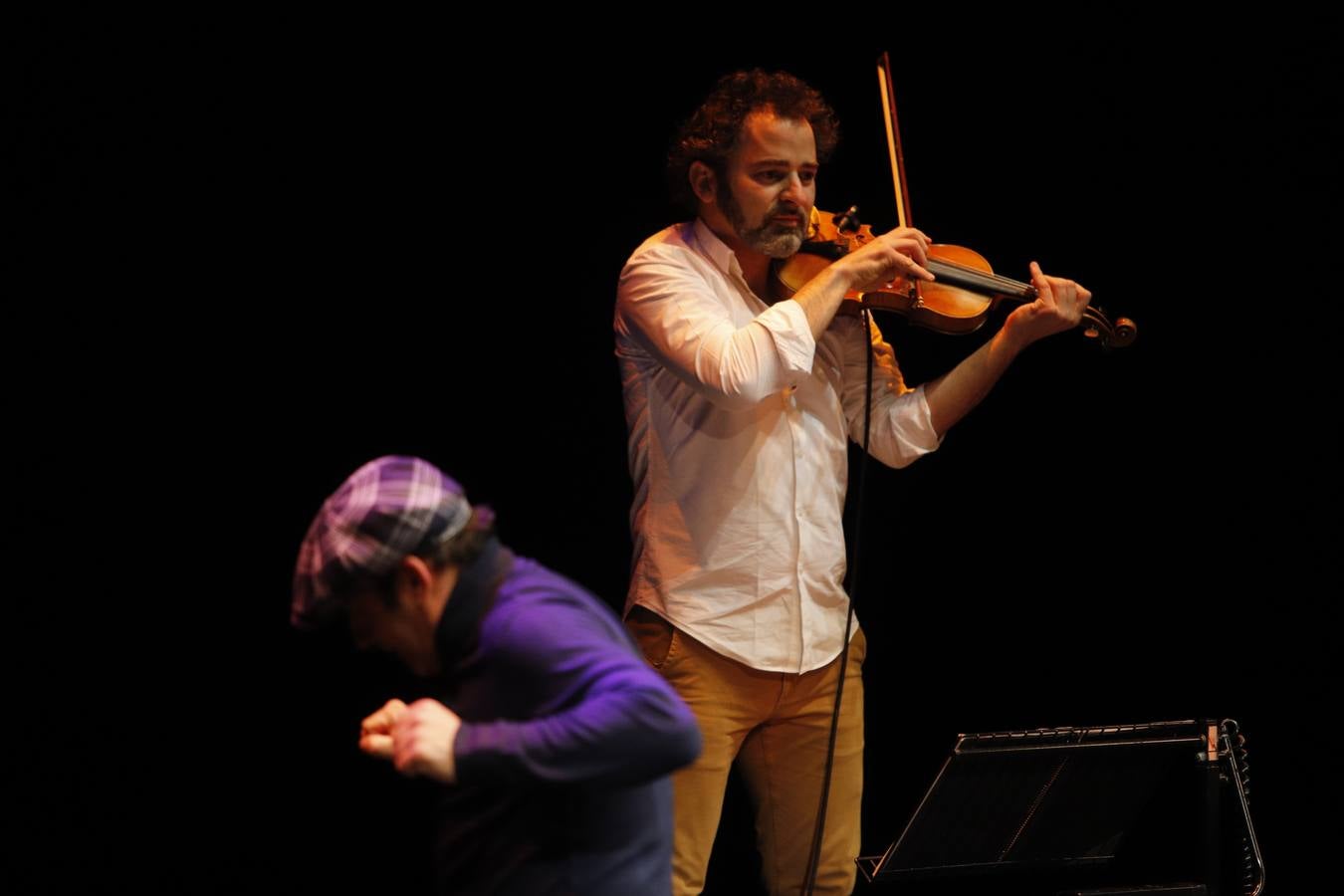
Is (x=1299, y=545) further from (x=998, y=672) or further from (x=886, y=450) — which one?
(x=886, y=450)

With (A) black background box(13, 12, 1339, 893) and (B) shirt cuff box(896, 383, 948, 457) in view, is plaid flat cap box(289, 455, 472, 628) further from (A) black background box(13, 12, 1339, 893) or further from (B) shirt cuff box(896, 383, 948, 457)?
(A) black background box(13, 12, 1339, 893)

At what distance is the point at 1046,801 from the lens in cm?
272

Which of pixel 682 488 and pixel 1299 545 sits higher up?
pixel 682 488

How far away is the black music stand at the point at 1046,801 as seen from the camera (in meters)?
2.62

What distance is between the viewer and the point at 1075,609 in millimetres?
3578

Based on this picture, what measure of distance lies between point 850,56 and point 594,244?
72 centimetres

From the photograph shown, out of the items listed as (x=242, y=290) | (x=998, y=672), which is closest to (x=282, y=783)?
(x=242, y=290)

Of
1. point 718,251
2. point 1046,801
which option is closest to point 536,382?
point 718,251

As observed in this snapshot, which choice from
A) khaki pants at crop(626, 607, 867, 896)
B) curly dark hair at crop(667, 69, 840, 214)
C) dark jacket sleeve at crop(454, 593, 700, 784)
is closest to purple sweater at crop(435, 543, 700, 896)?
dark jacket sleeve at crop(454, 593, 700, 784)

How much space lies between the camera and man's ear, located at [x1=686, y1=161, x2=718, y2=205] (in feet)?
8.68

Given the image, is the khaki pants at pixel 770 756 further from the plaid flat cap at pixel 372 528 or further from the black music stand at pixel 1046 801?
the plaid flat cap at pixel 372 528

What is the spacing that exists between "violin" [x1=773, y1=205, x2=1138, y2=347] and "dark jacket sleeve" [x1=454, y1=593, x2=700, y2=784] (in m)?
1.16

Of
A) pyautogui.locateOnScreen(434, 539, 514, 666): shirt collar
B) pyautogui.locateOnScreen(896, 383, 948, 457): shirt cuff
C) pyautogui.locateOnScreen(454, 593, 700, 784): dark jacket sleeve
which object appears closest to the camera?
pyautogui.locateOnScreen(454, 593, 700, 784): dark jacket sleeve

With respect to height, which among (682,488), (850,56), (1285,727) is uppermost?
(850,56)
